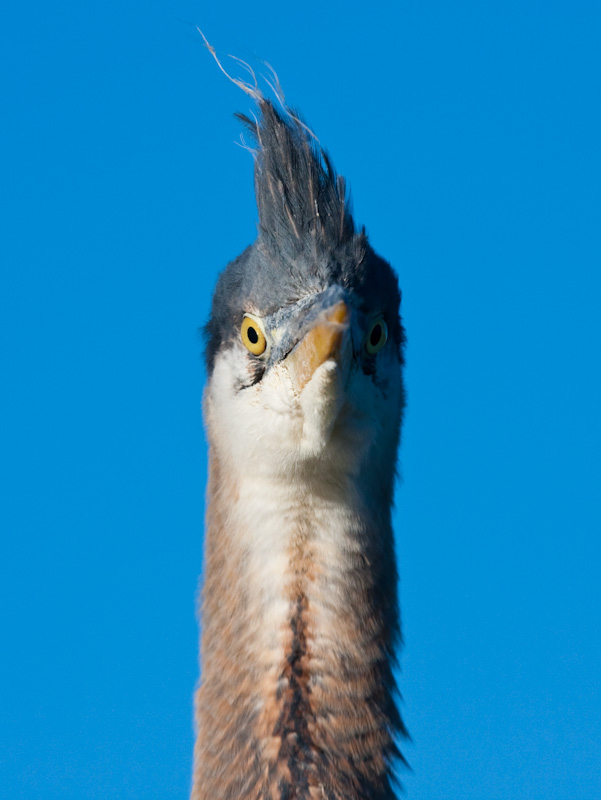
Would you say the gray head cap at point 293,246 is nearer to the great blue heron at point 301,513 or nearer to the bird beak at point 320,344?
the great blue heron at point 301,513

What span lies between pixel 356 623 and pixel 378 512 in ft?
1.62

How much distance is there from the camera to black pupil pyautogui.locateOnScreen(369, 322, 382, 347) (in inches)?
160

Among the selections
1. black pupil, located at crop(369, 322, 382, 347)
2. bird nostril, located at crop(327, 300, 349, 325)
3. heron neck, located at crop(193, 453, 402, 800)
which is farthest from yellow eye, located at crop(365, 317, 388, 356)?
heron neck, located at crop(193, 453, 402, 800)

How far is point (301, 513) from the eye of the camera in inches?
154

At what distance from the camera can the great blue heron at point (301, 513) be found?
3.62 meters

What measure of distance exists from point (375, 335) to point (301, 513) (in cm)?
71

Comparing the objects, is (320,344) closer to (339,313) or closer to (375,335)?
(339,313)

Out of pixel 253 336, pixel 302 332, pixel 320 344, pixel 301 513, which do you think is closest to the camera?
pixel 320 344

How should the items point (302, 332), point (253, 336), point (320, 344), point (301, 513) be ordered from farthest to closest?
1. point (253, 336)
2. point (301, 513)
3. point (302, 332)
4. point (320, 344)

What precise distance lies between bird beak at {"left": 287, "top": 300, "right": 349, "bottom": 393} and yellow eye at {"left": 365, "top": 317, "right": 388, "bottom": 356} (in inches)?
11.9

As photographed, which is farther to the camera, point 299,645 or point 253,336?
point 253,336

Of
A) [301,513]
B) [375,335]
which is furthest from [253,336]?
[301,513]

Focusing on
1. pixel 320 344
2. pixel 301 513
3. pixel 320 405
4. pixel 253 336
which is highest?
pixel 253 336

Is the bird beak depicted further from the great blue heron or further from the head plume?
the head plume
